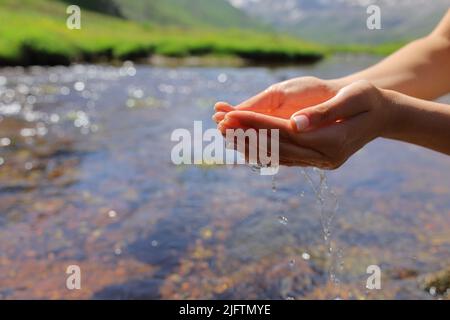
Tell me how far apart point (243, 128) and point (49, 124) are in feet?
52.0

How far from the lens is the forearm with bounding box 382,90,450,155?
3.39m

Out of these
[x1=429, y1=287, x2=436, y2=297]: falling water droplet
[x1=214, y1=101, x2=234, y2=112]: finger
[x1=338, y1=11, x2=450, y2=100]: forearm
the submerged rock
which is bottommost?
[x1=429, y1=287, x2=436, y2=297]: falling water droplet

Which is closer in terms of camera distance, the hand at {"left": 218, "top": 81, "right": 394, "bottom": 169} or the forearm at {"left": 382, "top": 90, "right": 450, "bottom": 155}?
the hand at {"left": 218, "top": 81, "right": 394, "bottom": 169}

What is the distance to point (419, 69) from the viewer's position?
4590 mm

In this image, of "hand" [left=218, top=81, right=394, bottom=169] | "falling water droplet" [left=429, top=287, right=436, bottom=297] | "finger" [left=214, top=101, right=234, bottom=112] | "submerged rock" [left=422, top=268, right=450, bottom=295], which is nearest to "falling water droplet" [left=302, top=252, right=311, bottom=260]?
"submerged rock" [left=422, top=268, right=450, bottom=295]

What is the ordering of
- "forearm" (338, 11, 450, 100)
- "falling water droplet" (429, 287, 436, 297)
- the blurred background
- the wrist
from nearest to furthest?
the wrist → "forearm" (338, 11, 450, 100) → "falling water droplet" (429, 287, 436, 297) → the blurred background

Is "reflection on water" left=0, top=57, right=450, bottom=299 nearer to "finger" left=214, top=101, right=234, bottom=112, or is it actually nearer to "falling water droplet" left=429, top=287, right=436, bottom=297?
"falling water droplet" left=429, top=287, right=436, bottom=297

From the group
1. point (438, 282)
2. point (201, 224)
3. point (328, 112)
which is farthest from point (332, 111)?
point (201, 224)

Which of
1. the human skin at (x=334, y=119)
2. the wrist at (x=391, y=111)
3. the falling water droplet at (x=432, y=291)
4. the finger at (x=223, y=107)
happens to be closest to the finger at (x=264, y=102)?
the human skin at (x=334, y=119)

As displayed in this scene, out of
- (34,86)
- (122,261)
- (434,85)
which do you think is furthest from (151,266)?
(34,86)

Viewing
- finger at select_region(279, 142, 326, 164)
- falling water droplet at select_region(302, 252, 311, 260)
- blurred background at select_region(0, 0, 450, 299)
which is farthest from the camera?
falling water droplet at select_region(302, 252, 311, 260)

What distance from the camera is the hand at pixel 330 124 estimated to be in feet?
10.2

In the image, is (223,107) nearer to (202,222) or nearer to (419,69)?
(419,69)
